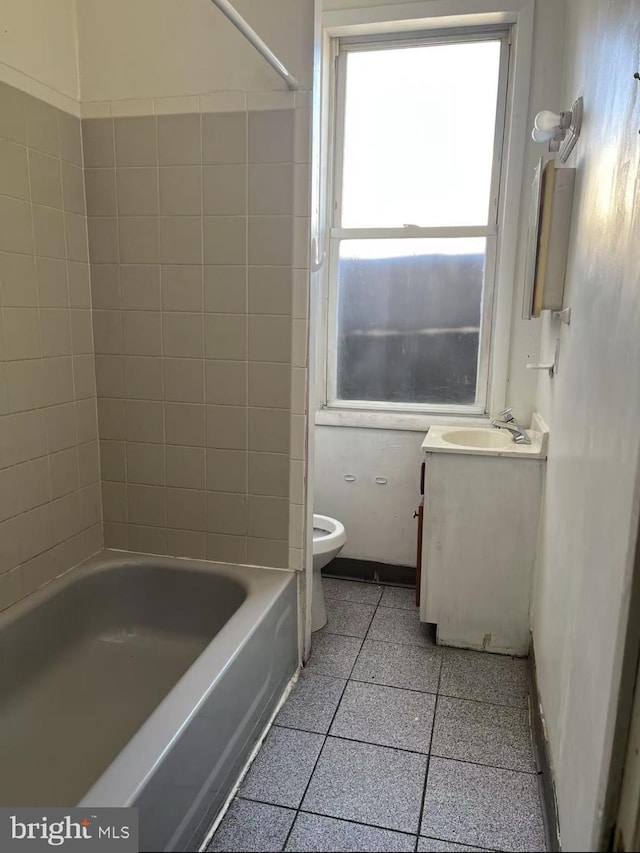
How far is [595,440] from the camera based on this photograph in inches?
49.0

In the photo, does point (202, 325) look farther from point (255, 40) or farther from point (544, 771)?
point (544, 771)

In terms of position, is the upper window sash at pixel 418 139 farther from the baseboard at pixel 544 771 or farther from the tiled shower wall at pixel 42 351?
the baseboard at pixel 544 771

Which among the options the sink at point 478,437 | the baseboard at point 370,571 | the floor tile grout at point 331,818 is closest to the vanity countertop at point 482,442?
the sink at point 478,437

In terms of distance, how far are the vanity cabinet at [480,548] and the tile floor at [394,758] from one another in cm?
11

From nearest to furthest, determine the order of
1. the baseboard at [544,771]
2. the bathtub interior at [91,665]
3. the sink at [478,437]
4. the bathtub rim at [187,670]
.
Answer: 1. the bathtub rim at [187,670]
2. the baseboard at [544,771]
3. the bathtub interior at [91,665]
4. the sink at [478,437]

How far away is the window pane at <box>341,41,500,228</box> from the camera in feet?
8.32

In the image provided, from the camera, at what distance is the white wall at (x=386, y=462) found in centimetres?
→ 253

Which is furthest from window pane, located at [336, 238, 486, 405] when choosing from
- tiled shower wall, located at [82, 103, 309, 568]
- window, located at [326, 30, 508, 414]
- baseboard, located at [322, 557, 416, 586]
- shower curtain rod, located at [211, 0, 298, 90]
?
shower curtain rod, located at [211, 0, 298, 90]

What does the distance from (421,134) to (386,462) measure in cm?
151

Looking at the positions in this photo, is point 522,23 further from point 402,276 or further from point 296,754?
point 296,754

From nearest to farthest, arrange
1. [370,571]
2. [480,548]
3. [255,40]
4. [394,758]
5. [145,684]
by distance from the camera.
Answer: [255,40], [394,758], [145,684], [480,548], [370,571]

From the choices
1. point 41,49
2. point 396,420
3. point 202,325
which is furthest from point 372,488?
point 41,49

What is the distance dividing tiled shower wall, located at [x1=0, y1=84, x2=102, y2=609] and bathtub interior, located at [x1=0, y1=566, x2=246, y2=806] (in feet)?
0.51

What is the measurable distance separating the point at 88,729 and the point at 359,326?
1978 mm
